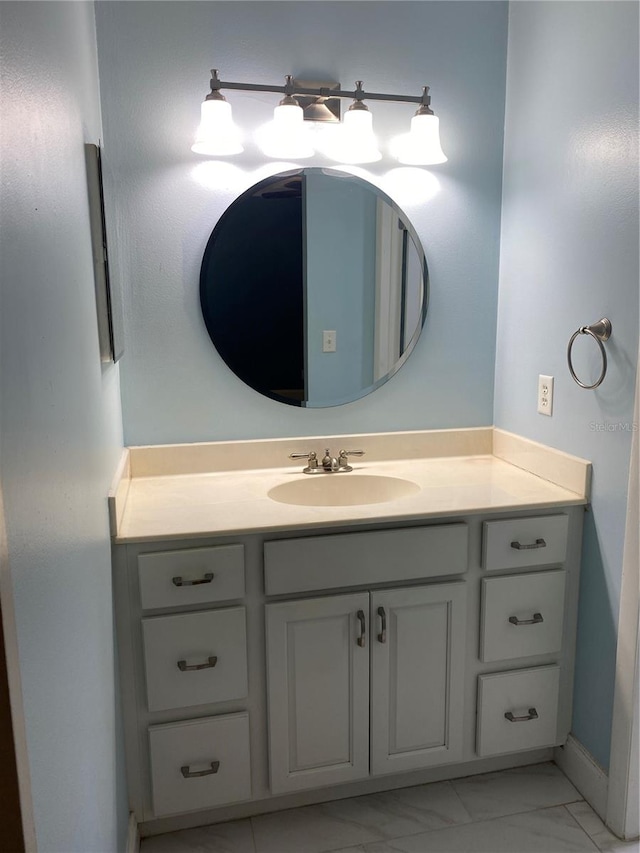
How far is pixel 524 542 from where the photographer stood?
1.72m

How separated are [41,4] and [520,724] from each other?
194 cm

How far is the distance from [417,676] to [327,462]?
2.20ft

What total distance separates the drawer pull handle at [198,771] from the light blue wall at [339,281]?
1055 mm

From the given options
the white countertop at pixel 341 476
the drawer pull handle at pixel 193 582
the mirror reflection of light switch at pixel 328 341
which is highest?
the mirror reflection of light switch at pixel 328 341

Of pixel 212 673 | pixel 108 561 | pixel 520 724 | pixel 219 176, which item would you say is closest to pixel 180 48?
pixel 219 176

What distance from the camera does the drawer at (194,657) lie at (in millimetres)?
1540

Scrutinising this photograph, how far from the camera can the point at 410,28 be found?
1.95m

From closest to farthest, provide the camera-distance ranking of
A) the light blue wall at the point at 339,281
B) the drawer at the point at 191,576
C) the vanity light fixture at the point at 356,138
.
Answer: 1. the drawer at the point at 191,576
2. the vanity light fixture at the point at 356,138
3. the light blue wall at the point at 339,281

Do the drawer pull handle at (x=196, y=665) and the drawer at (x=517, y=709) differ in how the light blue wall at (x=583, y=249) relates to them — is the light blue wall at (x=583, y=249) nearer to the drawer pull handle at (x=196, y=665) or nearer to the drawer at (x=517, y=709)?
the drawer at (x=517, y=709)

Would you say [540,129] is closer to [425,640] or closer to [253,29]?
[253,29]

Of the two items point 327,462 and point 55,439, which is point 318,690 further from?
point 55,439

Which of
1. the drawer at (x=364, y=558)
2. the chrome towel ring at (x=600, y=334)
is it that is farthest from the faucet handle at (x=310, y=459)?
the chrome towel ring at (x=600, y=334)

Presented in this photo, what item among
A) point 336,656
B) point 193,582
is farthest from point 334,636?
point 193,582

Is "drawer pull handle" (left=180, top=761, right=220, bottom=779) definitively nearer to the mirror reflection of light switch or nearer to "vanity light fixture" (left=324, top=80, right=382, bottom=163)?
the mirror reflection of light switch
